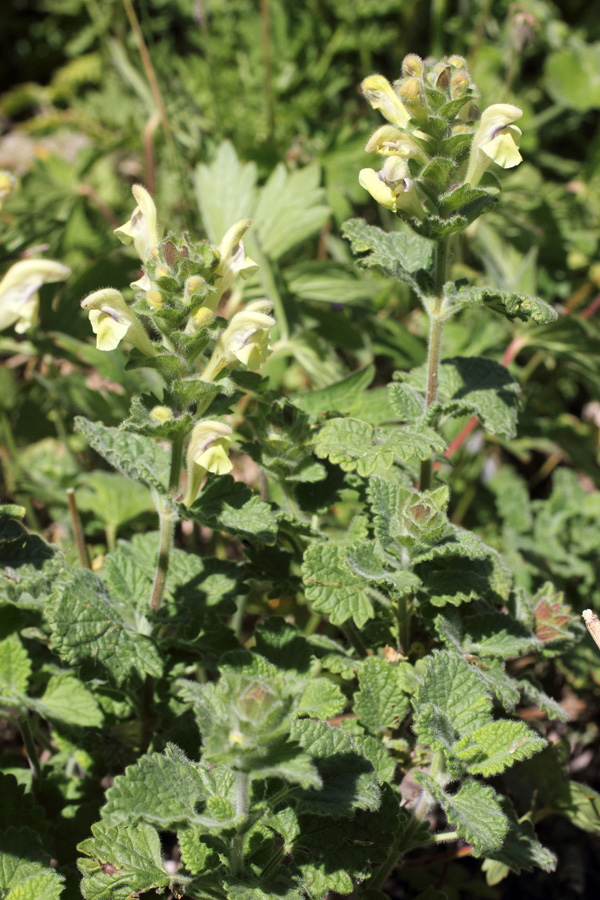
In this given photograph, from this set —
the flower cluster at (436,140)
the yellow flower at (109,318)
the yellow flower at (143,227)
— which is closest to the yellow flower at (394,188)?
the flower cluster at (436,140)

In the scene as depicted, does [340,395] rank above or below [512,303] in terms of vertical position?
below

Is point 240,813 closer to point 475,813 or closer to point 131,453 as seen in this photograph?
point 475,813

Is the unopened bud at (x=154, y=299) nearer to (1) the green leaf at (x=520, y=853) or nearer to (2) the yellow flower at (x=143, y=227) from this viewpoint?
(2) the yellow flower at (x=143, y=227)

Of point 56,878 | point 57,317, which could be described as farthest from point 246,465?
point 56,878

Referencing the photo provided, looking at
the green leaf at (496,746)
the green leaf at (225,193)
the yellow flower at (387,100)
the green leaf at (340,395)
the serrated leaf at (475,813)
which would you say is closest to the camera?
the serrated leaf at (475,813)

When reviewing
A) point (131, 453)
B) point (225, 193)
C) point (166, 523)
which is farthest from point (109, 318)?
point (225, 193)

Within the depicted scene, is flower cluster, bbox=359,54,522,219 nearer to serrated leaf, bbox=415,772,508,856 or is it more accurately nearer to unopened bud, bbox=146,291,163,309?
unopened bud, bbox=146,291,163,309

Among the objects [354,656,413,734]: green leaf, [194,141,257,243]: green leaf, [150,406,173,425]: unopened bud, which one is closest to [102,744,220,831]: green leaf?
[354,656,413,734]: green leaf
